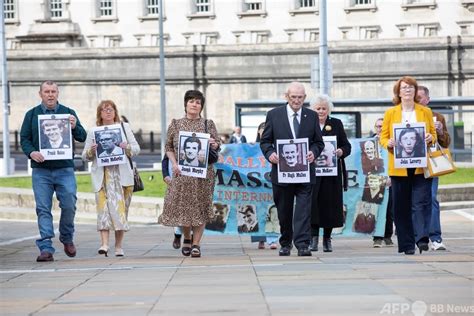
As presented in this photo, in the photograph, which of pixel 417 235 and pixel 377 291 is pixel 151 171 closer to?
pixel 417 235

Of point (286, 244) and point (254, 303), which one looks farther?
point (286, 244)

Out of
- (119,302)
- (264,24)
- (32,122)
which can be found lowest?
(119,302)

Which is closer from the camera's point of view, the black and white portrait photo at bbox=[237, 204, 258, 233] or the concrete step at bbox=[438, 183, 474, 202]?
the black and white portrait photo at bbox=[237, 204, 258, 233]

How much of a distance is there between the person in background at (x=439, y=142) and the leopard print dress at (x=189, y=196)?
243cm

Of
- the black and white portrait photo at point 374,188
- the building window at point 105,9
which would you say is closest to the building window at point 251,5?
the building window at point 105,9

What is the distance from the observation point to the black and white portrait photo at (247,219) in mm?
20656

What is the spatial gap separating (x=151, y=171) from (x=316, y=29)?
1649 inches

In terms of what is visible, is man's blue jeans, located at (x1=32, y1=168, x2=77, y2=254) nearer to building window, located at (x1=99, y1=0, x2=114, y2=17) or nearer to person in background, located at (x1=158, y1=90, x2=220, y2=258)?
person in background, located at (x1=158, y1=90, x2=220, y2=258)

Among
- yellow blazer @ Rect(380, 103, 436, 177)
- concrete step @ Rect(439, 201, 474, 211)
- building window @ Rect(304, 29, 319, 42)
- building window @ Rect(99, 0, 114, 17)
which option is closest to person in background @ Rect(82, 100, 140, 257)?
yellow blazer @ Rect(380, 103, 436, 177)

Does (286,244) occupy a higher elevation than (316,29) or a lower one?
lower

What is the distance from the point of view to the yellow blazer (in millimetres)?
17344

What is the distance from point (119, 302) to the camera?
12.1 metres

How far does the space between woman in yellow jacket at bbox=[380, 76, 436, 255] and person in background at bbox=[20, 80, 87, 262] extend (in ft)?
11.6

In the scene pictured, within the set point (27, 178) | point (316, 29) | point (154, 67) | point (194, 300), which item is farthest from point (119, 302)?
point (316, 29)
